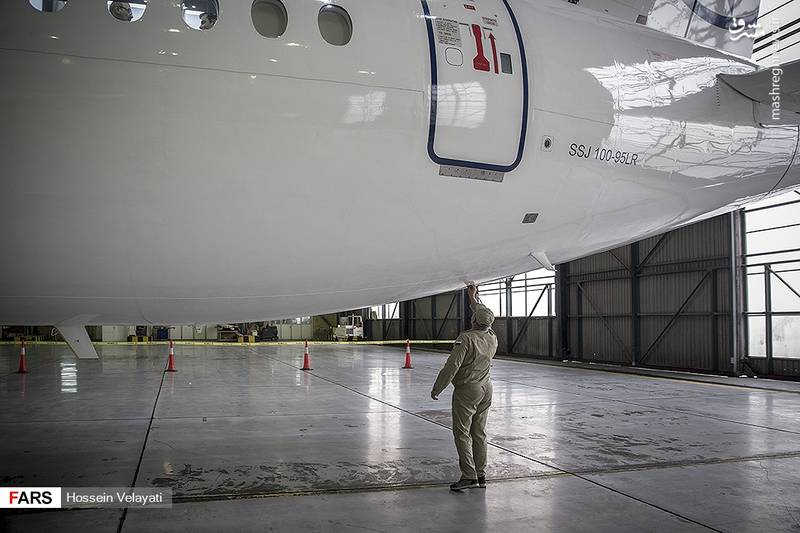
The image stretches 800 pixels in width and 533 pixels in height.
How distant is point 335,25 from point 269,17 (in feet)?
1.33

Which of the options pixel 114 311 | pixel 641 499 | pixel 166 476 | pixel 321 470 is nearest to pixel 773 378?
pixel 641 499

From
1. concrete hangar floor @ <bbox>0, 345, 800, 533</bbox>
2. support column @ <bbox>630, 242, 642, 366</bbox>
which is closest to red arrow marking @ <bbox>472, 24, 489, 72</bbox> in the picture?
concrete hangar floor @ <bbox>0, 345, 800, 533</bbox>

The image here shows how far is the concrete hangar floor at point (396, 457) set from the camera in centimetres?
508

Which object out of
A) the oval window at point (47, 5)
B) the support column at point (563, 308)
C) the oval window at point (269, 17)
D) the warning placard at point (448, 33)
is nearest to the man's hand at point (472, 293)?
the warning placard at point (448, 33)

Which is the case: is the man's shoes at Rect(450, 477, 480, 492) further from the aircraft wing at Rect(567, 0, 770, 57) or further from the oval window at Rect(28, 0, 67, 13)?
the oval window at Rect(28, 0, 67, 13)

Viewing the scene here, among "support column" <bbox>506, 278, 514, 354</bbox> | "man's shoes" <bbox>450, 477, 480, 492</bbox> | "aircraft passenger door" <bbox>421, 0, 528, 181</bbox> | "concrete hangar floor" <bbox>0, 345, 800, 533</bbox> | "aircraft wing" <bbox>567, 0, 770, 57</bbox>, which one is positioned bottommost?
"concrete hangar floor" <bbox>0, 345, 800, 533</bbox>

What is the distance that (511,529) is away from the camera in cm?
479

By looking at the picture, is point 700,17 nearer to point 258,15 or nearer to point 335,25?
point 335,25

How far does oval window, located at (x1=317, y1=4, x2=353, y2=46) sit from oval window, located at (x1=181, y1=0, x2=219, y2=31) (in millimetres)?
619

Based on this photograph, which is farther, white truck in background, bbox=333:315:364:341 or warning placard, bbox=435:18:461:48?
white truck in background, bbox=333:315:364:341

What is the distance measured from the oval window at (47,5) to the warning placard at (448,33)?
223 cm

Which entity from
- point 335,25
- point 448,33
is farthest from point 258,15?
point 448,33

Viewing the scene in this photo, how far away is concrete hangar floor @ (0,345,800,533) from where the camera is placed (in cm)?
508

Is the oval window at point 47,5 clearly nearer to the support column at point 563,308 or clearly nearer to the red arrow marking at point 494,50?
the red arrow marking at point 494,50
